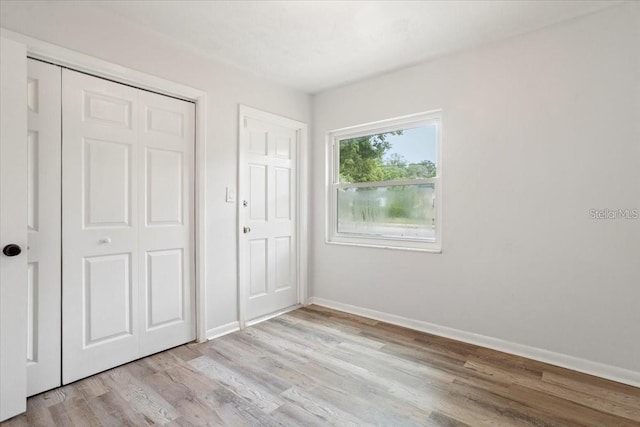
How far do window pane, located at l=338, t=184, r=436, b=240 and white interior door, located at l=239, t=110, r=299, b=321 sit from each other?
625 mm

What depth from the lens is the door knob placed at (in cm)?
169

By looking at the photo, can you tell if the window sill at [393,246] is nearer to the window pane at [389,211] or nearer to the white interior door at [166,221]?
the window pane at [389,211]

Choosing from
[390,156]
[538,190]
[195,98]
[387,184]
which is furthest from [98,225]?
[538,190]

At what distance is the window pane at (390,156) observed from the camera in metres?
3.04

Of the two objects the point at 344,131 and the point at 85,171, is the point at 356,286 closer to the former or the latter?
the point at 344,131

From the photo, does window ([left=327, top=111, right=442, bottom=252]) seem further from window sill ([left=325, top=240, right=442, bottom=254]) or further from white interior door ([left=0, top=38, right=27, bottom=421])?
white interior door ([left=0, top=38, right=27, bottom=421])

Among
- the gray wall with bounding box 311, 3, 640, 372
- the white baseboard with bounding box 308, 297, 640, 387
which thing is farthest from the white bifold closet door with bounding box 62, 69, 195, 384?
the gray wall with bounding box 311, 3, 640, 372

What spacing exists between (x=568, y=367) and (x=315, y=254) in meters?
2.44

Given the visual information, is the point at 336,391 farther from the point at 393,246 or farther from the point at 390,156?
the point at 390,156

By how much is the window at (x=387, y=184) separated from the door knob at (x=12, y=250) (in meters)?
2.63

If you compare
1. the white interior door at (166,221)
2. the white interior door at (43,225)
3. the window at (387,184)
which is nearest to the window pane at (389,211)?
the window at (387,184)

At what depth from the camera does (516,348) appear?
2488mm

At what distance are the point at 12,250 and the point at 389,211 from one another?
9.30ft

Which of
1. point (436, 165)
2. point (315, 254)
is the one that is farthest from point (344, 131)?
point (315, 254)
